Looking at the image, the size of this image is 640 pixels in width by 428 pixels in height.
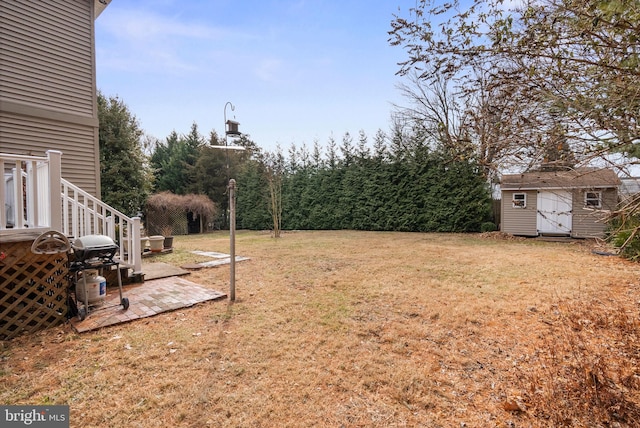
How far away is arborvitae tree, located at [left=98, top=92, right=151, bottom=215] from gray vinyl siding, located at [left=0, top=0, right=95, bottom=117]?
21.6 ft

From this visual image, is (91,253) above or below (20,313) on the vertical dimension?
above

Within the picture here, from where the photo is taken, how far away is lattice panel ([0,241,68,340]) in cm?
311

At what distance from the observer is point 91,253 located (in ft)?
11.3

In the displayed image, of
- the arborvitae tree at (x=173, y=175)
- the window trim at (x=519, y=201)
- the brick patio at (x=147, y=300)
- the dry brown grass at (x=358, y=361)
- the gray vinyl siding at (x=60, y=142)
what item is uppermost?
the arborvitae tree at (x=173, y=175)

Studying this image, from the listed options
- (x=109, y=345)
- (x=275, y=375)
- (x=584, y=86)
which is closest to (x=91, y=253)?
(x=109, y=345)

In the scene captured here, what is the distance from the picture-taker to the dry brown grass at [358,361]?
2.01 meters

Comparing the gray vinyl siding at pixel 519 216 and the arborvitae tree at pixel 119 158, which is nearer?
the arborvitae tree at pixel 119 158

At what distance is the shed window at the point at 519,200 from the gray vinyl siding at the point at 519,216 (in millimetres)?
104

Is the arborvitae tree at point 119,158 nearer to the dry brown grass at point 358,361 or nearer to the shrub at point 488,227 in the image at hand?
the dry brown grass at point 358,361

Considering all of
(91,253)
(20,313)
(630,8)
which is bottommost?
(20,313)

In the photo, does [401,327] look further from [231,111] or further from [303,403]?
[231,111]

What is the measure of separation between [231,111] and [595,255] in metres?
9.75

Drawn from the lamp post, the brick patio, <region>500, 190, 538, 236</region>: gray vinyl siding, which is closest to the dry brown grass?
the brick patio

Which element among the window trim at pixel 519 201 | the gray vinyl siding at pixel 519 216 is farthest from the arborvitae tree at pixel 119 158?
the window trim at pixel 519 201
